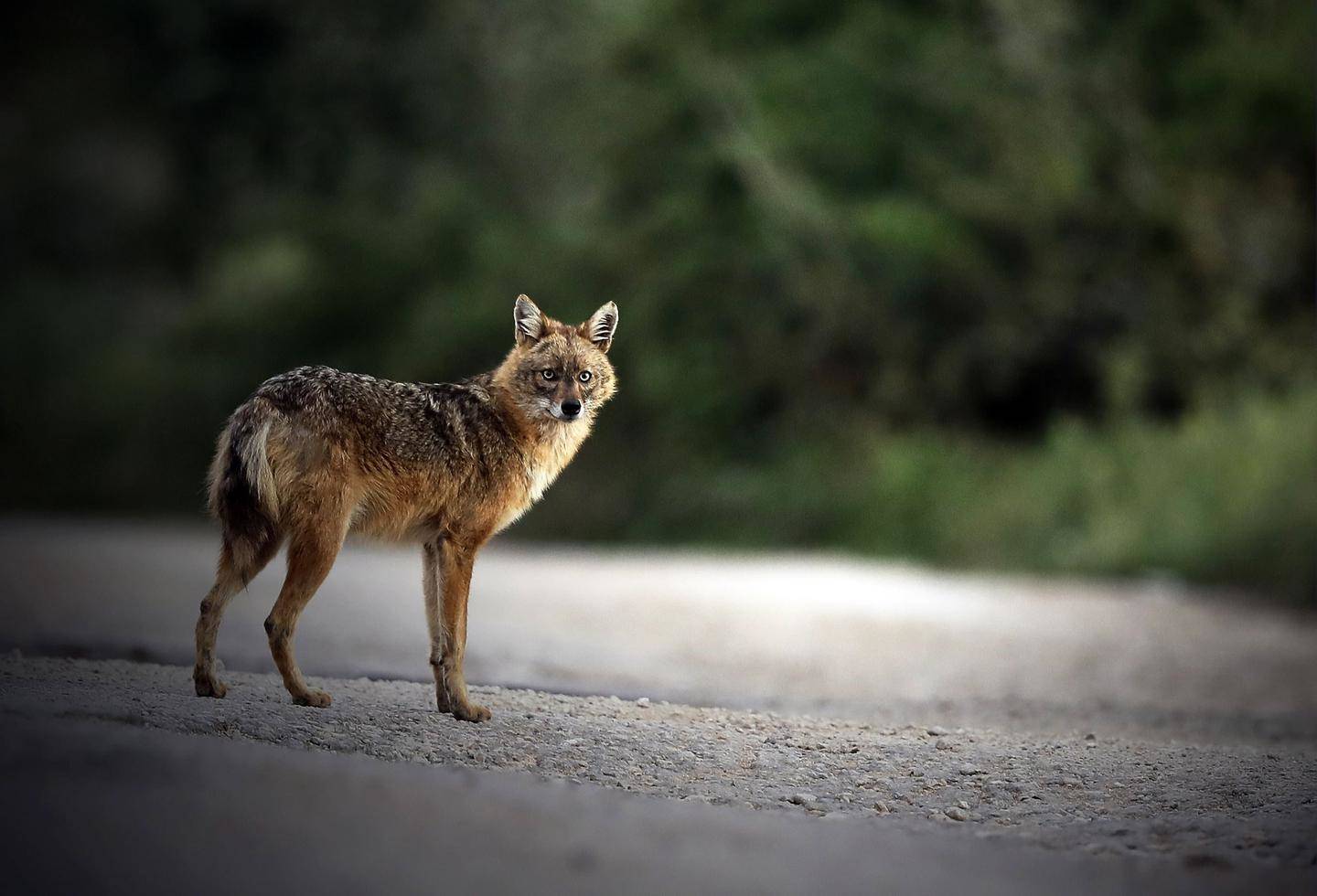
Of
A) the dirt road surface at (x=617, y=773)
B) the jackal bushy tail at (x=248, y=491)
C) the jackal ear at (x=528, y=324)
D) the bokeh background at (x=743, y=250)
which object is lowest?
the dirt road surface at (x=617, y=773)

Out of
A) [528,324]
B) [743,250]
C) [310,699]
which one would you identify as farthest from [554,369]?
[743,250]

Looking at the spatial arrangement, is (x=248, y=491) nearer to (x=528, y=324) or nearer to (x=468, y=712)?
(x=468, y=712)

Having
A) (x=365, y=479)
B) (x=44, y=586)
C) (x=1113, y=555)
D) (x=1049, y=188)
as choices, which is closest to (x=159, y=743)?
(x=365, y=479)

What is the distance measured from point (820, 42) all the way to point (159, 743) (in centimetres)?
1990

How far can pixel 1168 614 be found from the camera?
42.2 feet

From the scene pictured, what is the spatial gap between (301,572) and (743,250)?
56.4 feet

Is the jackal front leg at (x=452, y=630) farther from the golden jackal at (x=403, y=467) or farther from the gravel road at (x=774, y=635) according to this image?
the gravel road at (x=774, y=635)

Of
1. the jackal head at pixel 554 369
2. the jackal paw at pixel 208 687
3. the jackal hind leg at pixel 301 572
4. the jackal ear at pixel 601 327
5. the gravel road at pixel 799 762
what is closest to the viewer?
the gravel road at pixel 799 762

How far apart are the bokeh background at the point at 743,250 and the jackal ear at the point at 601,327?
33.9 feet

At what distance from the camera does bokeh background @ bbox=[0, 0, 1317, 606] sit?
18.3 meters

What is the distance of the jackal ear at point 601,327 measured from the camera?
5.56 metres

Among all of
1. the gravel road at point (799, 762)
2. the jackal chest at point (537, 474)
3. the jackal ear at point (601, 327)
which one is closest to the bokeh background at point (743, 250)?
the gravel road at point (799, 762)

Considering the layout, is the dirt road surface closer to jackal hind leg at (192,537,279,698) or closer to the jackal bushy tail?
jackal hind leg at (192,537,279,698)

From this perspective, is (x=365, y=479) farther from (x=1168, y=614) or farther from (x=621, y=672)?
(x=1168, y=614)
